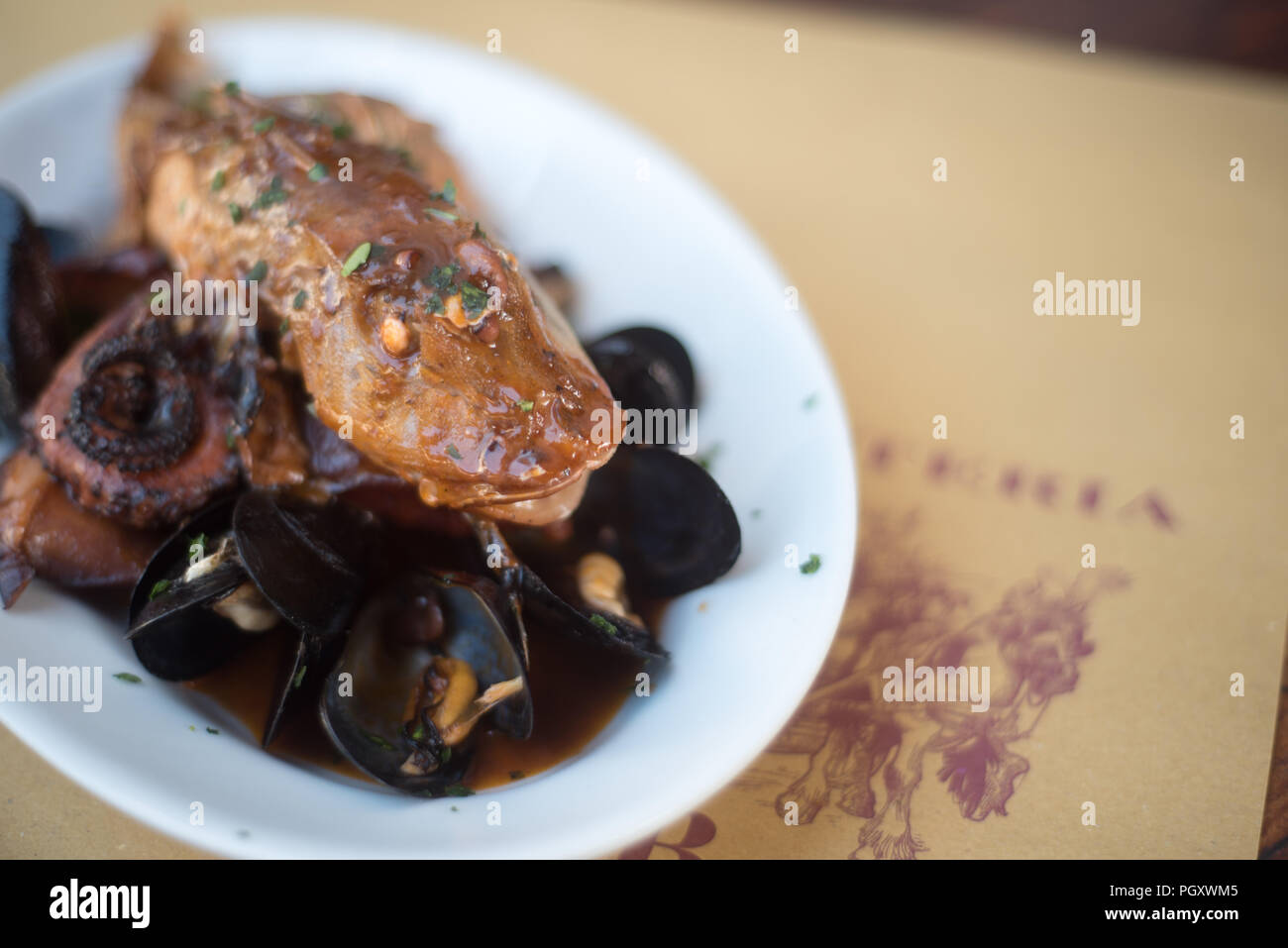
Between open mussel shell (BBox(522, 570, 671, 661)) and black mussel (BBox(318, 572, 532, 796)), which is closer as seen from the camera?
black mussel (BBox(318, 572, 532, 796))

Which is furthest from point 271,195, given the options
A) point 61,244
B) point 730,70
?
point 730,70

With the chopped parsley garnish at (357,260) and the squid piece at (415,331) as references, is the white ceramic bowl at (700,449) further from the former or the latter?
the chopped parsley garnish at (357,260)

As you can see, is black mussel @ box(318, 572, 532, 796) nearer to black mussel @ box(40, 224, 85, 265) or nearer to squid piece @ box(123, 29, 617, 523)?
squid piece @ box(123, 29, 617, 523)

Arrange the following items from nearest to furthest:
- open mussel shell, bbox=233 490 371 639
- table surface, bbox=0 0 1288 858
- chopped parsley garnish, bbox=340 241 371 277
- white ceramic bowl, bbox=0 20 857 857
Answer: white ceramic bowl, bbox=0 20 857 857 → open mussel shell, bbox=233 490 371 639 → chopped parsley garnish, bbox=340 241 371 277 → table surface, bbox=0 0 1288 858

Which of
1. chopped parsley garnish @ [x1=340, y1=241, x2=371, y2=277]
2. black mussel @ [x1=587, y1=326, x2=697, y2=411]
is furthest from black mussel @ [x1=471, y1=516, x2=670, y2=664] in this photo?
chopped parsley garnish @ [x1=340, y1=241, x2=371, y2=277]

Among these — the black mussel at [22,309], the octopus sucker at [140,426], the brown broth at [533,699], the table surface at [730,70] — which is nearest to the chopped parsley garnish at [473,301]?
the octopus sucker at [140,426]

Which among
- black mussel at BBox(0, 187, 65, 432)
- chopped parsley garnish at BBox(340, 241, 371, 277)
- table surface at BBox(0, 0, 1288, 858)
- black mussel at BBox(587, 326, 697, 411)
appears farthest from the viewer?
table surface at BBox(0, 0, 1288, 858)
